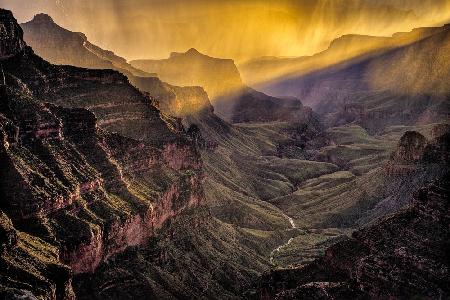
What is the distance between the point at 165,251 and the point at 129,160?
20.5m

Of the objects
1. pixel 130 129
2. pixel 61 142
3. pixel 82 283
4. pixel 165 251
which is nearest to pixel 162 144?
pixel 130 129

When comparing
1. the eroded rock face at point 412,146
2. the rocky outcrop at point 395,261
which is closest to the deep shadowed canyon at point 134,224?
the rocky outcrop at point 395,261

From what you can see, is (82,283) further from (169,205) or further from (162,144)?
(162,144)

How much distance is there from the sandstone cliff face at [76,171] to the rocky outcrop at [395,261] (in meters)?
32.3

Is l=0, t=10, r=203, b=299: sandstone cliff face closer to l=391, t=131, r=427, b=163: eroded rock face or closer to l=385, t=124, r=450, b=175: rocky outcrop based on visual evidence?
l=385, t=124, r=450, b=175: rocky outcrop

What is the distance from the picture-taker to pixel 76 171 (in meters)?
95.3

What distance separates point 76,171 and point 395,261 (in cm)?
5376

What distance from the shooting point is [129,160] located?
11875cm

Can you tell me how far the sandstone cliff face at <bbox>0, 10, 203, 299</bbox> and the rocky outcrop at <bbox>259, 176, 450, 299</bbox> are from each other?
32282 millimetres

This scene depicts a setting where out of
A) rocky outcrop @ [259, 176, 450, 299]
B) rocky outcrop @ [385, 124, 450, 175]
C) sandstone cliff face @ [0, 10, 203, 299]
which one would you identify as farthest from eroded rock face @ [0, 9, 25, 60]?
rocky outcrop @ [385, 124, 450, 175]

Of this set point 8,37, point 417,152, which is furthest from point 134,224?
point 417,152

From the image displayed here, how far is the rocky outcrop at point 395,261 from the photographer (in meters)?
65.9

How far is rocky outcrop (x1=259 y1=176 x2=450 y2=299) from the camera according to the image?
6594 cm

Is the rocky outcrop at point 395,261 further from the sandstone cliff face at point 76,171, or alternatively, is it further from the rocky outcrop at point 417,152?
the rocky outcrop at point 417,152
